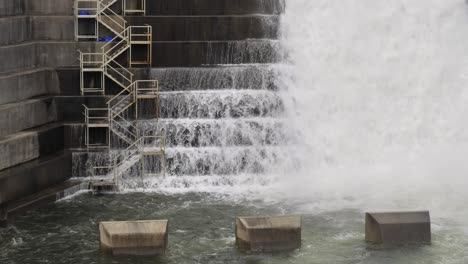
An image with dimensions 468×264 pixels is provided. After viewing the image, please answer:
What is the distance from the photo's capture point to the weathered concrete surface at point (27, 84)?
115ft

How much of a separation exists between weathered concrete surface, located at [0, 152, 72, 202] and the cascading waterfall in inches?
329

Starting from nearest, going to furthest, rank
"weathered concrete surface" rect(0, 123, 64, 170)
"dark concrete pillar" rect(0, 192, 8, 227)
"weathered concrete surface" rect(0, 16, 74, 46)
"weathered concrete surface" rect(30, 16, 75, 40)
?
1. "dark concrete pillar" rect(0, 192, 8, 227)
2. "weathered concrete surface" rect(0, 123, 64, 170)
3. "weathered concrete surface" rect(0, 16, 74, 46)
4. "weathered concrete surface" rect(30, 16, 75, 40)

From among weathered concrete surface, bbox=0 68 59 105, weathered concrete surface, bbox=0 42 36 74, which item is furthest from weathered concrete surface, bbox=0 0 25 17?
weathered concrete surface, bbox=0 68 59 105

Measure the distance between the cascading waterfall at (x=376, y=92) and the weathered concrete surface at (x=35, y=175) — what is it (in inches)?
329

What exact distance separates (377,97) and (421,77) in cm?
213

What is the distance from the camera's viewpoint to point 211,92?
37.6m

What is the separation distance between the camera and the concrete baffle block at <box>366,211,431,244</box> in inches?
1144

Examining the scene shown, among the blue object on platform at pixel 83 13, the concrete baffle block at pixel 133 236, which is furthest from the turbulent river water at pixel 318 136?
the blue object on platform at pixel 83 13

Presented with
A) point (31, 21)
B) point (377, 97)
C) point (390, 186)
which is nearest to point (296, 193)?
point (390, 186)

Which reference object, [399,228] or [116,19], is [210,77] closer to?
[116,19]

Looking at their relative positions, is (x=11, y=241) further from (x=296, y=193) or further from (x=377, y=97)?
(x=377, y=97)

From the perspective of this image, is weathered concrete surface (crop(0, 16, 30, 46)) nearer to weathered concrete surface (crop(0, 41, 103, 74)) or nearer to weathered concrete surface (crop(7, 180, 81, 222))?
weathered concrete surface (crop(0, 41, 103, 74))

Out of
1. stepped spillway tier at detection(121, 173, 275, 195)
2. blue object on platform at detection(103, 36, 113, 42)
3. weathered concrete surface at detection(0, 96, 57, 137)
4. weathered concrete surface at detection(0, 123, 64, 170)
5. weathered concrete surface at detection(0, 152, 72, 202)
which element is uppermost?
blue object on platform at detection(103, 36, 113, 42)

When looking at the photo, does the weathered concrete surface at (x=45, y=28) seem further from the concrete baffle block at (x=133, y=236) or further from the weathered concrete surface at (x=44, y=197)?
the concrete baffle block at (x=133, y=236)
